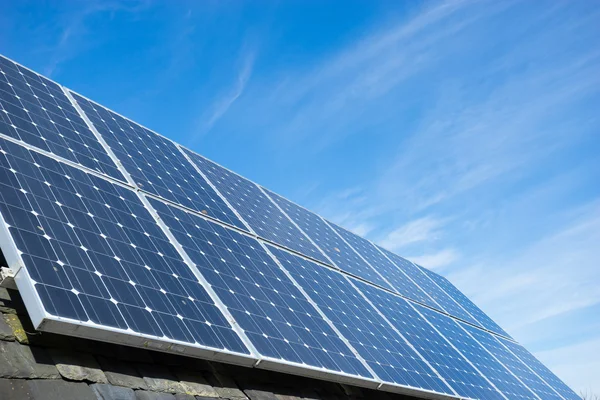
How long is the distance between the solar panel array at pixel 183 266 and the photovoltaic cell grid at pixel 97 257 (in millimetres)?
Answer: 24

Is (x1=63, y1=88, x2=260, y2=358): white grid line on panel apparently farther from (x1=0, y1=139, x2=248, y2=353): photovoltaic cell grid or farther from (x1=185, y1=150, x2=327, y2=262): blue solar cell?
(x1=185, y1=150, x2=327, y2=262): blue solar cell

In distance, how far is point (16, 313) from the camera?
6.91 m

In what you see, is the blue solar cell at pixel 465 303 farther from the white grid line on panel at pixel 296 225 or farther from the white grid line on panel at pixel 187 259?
the white grid line on panel at pixel 187 259

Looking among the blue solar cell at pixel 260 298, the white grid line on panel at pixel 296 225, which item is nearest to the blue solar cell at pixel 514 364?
the white grid line on panel at pixel 296 225

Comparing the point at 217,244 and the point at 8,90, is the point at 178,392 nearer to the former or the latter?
the point at 217,244

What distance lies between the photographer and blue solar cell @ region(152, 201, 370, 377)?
9734mm

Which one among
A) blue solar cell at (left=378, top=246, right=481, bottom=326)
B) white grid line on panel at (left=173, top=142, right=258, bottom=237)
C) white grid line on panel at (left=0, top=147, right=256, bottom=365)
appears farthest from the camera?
blue solar cell at (left=378, top=246, right=481, bottom=326)

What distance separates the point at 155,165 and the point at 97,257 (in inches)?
241

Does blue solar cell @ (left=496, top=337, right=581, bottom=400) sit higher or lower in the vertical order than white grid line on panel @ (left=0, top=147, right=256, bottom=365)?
higher

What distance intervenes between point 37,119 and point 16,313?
506cm

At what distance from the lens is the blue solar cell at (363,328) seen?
40.2ft

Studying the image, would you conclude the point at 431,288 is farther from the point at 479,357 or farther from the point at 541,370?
the point at 479,357

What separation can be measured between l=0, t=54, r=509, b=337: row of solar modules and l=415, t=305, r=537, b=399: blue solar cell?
1136mm

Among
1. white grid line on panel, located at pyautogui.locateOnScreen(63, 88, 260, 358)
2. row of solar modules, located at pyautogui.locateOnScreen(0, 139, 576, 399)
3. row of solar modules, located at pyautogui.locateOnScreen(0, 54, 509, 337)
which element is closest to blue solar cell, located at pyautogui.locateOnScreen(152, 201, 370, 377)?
row of solar modules, located at pyautogui.locateOnScreen(0, 139, 576, 399)
